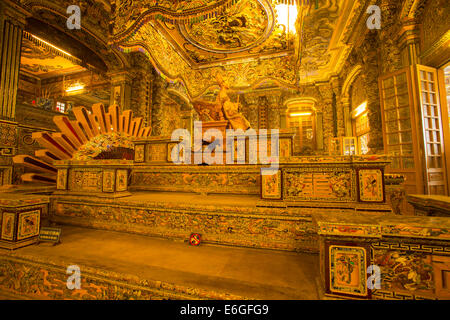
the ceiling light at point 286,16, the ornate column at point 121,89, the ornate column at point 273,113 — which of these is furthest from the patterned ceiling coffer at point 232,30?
the ornate column at point 273,113

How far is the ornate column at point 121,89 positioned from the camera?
6.75 meters

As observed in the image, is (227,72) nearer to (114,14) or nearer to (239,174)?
(114,14)

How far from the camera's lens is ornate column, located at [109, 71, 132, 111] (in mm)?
6754

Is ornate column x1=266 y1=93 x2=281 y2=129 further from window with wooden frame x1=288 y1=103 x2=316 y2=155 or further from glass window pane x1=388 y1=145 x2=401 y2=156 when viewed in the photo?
glass window pane x1=388 y1=145 x2=401 y2=156

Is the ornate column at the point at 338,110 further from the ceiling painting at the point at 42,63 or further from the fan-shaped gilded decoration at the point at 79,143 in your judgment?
the ceiling painting at the point at 42,63

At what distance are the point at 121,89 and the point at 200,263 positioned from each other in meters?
7.43

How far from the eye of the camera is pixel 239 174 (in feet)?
8.76

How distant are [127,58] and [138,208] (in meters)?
6.96

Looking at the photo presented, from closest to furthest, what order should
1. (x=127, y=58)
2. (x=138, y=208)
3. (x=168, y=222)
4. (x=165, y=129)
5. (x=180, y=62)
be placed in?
(x=168, y=222) < (x=138, y=208) < (x=180, y=62) < (x=127, y=58) < (x=165, y=129)

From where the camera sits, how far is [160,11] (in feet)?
8.11

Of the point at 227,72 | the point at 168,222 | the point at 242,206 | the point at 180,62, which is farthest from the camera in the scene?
the point at 227,72

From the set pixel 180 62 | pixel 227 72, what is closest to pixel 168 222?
pixel 180 62

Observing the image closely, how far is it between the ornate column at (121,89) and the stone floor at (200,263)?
599cm

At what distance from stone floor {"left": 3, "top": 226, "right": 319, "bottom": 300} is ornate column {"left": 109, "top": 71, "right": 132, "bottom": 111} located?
5.99 metres
